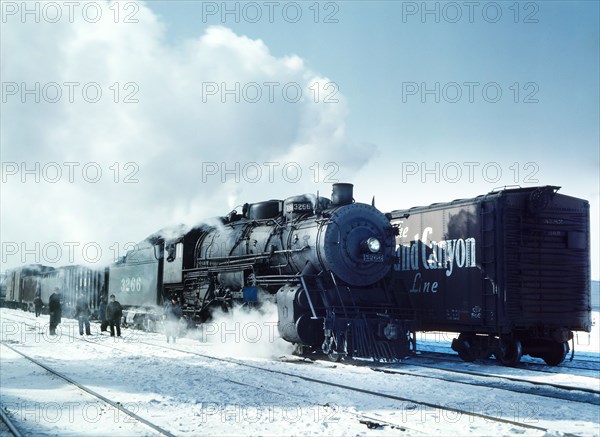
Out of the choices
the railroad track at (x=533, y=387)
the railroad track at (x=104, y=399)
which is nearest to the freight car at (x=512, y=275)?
the railroad track at (x=533, y=387)

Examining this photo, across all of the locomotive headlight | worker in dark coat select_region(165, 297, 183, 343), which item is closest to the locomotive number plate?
the locomotive headlight

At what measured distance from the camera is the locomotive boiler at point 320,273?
1228 centimetres

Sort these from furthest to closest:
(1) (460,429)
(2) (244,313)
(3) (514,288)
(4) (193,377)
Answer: (2) (244,313) < (3) (514,288) < (4) (193,377) < (1) (460,429)

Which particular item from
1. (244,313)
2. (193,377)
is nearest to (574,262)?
(244,313)

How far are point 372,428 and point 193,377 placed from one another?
4.31 metres

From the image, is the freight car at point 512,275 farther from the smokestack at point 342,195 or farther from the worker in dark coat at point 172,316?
the worker in dark coat at point 172,316

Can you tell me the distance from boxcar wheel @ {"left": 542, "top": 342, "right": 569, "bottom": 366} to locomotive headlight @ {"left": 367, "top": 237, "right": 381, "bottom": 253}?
13.6ft

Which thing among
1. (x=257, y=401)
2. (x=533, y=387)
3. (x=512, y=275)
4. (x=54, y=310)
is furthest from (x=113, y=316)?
(x=533, y=387)

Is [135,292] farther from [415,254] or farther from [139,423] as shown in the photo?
[139,423]

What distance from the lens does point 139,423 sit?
6.70 meters

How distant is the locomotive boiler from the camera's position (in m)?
12.3

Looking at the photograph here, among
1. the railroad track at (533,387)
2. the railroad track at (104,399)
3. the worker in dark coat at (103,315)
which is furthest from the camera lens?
the worker in dark coat at (103,315)

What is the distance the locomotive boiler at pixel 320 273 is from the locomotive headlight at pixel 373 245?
0.02 metres

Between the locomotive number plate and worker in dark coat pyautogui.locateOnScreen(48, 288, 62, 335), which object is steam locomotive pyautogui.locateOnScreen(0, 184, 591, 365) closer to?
the locomotive number plate
